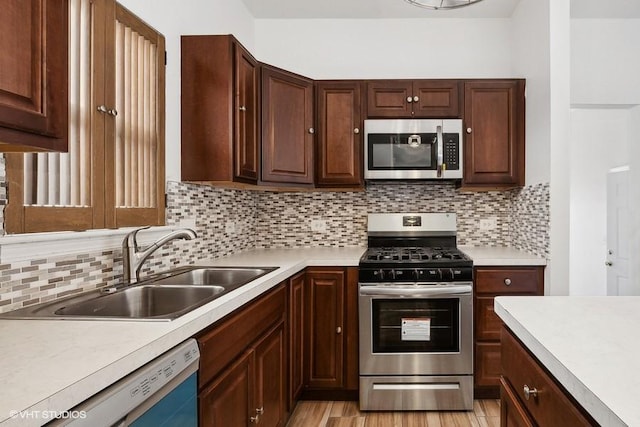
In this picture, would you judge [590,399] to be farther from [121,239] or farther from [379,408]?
[379,408]

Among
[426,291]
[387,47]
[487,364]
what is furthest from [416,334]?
[387,47]

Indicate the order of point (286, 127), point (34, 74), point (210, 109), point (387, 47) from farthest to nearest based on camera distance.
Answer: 1. point (387, 47)
2. point (286, 127)
3. point (210, 109)
4. point (34, 74)

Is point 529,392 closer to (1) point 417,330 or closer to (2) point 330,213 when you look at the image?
(1) point 417,330

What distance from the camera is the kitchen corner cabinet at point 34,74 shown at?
0.85 m

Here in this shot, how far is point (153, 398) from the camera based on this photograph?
0.98 meters

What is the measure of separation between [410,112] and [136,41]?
1.88 meters

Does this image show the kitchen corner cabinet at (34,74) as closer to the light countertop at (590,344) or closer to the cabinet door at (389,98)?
the light countertop at (590,344)

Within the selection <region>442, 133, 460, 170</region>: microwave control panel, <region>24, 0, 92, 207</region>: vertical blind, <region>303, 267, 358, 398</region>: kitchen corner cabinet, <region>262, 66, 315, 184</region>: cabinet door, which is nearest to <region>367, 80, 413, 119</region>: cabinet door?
<region>442, 133, 460, 170</region>: microwave control panel

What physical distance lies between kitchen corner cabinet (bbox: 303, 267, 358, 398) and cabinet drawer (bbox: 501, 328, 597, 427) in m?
1.44

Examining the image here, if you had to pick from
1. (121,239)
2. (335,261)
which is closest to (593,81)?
(335,261)

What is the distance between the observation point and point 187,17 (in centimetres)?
240

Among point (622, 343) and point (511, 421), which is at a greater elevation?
point (622, 343)

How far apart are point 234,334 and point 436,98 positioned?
230 cm

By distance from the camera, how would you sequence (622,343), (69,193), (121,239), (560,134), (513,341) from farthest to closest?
(560,134) < (121,239) < (69,193) < (513,341) < (622,343)
